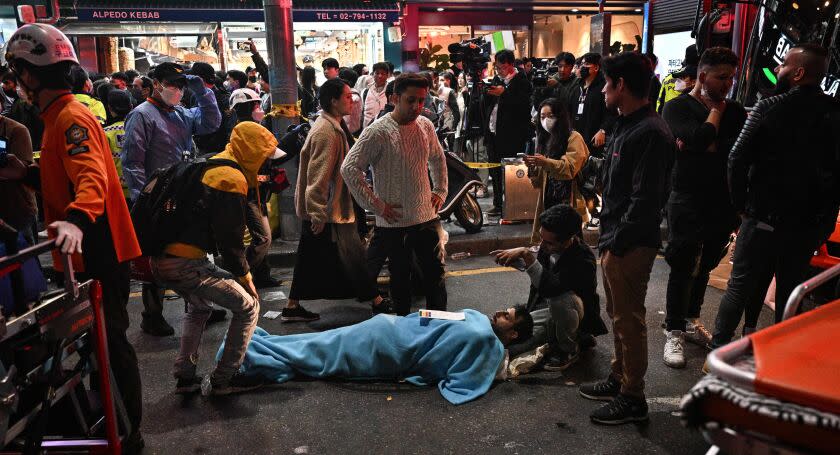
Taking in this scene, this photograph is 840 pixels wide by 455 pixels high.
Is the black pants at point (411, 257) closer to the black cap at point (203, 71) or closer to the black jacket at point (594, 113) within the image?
the black jacket at point (594, 113)

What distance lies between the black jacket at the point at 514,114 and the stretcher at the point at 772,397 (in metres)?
7.03

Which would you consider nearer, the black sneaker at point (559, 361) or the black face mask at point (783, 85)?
the black face mask at point (783, 85)

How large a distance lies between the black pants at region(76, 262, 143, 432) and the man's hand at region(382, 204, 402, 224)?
72.0 inches

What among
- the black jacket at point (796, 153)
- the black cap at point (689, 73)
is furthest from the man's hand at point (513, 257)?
the black cap at point (689, 73)

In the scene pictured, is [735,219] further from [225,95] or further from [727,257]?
[225,95]

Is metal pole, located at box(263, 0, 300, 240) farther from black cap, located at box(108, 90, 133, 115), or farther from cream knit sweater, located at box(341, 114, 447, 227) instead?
cream knit sweater, located at box(341, 114, 447, 227)


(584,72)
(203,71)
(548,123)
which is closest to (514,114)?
(584,72)

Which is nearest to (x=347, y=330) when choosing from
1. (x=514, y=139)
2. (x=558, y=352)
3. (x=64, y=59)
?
(x=558, y=352)

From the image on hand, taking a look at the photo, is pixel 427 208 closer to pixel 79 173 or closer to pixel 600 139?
pixel 79 173

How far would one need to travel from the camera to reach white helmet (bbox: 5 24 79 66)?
304cm

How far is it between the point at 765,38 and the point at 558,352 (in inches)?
183

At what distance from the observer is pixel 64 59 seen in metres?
3.14

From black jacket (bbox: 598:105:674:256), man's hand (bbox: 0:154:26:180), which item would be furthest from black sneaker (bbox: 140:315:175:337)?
black jacket (bbox: 598:105:674:256)

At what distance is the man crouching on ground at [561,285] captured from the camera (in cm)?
433
